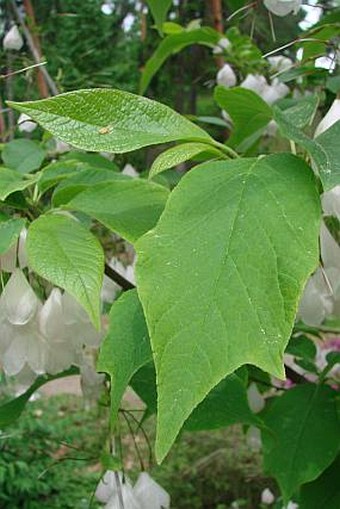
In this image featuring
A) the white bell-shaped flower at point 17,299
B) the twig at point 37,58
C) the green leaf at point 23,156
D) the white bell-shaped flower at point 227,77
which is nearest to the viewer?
the white bell-shaped flower at point 17,299

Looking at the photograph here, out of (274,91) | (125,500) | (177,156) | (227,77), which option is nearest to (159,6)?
(177,156)

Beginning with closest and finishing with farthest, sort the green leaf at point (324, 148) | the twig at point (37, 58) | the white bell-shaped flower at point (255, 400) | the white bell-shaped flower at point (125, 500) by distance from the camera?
the green leaf at point (324, 148) → the white bell-shaped flower at point (125, 500) → the white bell-shaped flower at point (255, 400) → the twig at point (37, 58)

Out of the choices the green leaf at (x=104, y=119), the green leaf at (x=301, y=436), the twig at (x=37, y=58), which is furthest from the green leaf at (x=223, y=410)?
the twig at (x=37, y=58)

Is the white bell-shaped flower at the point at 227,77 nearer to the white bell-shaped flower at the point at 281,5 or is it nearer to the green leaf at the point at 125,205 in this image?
the white bell-shaped flower at the point at 281,5

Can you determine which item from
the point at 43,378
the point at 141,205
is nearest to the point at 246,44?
the point at 43,378

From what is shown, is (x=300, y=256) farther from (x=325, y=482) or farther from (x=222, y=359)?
(x=325, y=482)

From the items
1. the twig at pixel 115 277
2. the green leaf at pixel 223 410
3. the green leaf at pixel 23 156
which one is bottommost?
the green leaf at pixel 223 410

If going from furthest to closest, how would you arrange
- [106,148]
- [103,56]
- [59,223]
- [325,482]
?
[103,56] < [325,482] < [59,223] < [106,148]
